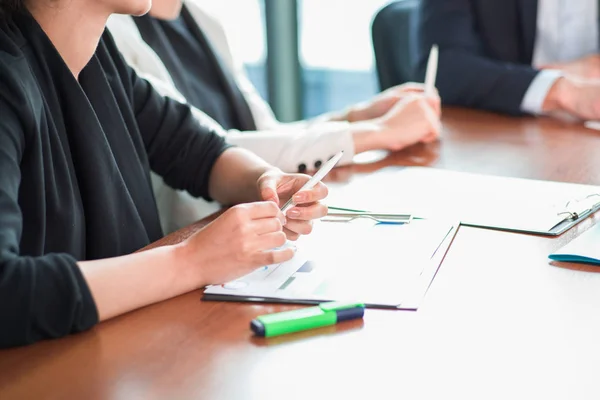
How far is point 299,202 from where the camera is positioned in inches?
44.2

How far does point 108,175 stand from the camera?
3.80ft

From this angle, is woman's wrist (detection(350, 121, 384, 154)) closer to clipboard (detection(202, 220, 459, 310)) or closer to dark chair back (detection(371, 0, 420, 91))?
clipboard (detection(202, 220, 459, 310))

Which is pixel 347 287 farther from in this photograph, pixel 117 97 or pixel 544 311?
pixel 117 97

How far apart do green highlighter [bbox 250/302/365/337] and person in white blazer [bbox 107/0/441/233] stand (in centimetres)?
69

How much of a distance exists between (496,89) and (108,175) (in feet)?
3.69

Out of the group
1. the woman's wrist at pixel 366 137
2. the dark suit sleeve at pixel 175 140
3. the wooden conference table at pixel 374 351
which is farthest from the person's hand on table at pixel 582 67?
the wooden conference table at pixel 374 351

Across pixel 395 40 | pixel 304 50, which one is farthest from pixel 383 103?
pixel 304 50

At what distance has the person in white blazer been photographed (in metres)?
1.53

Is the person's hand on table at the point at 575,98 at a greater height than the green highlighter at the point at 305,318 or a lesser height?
greater

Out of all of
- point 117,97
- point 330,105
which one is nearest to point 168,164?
point 117,97

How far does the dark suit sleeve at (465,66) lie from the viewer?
196 centimetres

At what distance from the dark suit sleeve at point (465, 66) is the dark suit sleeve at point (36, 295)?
53.5 inches

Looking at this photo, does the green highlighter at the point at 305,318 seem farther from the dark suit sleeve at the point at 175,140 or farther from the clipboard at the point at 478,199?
the dark suit sleeve at the point at 175,140

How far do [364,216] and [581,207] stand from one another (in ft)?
1.02
